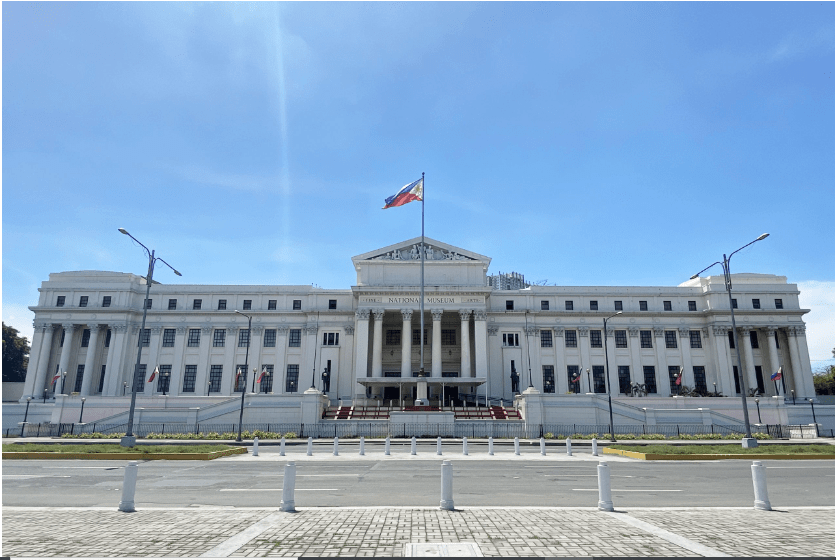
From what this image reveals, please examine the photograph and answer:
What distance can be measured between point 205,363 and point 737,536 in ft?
208

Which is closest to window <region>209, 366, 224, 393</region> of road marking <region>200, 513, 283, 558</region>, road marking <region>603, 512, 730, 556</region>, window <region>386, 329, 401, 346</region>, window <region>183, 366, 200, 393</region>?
window <region>183, 366, 200, 393</region>

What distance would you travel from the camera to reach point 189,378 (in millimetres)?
63531

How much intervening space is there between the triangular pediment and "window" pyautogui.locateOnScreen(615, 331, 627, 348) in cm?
1884

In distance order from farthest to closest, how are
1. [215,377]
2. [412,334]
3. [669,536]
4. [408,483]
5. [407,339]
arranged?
[412,334] → [215,377] → [407,339] → [408,483] → [669,536]

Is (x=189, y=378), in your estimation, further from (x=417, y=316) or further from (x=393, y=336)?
(x=417, y=316)

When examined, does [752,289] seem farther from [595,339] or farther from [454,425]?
[454,425]

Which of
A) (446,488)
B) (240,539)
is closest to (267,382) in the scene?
(446,488)

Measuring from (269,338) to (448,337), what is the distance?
22559mm

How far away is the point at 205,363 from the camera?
63438 mm

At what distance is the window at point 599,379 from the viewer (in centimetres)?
6280

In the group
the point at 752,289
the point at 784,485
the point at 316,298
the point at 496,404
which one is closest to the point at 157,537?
the point at 784,485

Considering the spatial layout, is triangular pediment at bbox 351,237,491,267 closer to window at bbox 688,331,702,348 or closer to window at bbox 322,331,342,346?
window at bbox 322,331,342,346

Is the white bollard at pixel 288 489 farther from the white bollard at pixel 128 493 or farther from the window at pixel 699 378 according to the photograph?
the window at pixel 699 378

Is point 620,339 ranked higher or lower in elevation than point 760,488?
higher
